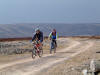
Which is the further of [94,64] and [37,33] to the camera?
[37,33]

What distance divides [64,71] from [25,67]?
2.58m

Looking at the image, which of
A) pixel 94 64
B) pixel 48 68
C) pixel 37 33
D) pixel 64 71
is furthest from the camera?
pixel 37 33

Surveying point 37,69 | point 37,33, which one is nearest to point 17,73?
point 37,69

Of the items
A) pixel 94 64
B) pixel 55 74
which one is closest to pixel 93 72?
pixel 94 64

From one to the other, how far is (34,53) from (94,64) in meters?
9.08

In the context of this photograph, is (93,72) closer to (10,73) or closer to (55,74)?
(55,74)

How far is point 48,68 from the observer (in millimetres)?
19078

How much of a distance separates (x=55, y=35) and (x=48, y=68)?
35.5 ft

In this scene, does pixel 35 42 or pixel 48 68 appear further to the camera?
pixel 35 42

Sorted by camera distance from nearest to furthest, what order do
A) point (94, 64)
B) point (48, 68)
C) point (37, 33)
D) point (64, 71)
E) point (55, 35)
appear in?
point (94, 64)
point (64, 71)
point (48, 68)
point (37, 33)
point (55, 35)

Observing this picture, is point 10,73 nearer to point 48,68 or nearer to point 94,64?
point 48,68

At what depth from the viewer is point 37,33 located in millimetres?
24219

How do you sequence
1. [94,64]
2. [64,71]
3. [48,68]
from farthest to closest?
[48,68], [64,71], [94,64]

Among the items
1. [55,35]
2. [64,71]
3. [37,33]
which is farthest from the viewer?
[55,35]
